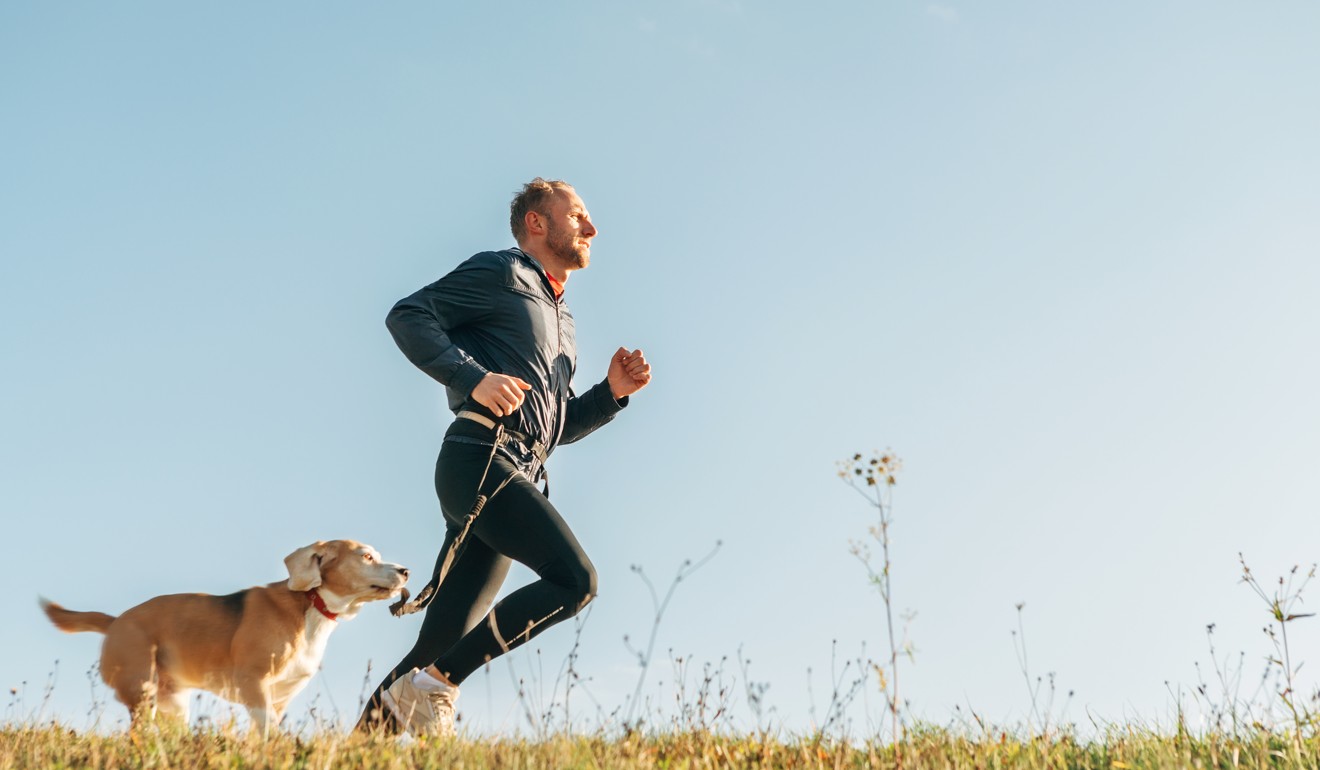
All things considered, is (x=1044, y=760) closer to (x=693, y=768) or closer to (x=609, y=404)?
(x=693, y=768)

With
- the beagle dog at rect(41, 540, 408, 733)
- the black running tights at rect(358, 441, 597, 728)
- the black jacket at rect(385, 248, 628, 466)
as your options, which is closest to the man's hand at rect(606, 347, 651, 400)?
the black jacket at rect(385, 248, 628, 466)

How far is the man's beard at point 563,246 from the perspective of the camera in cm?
545

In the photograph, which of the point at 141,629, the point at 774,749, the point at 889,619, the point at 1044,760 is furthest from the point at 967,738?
the point at 141,629

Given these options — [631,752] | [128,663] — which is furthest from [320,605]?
[631,752]

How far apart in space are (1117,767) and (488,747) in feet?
7.87

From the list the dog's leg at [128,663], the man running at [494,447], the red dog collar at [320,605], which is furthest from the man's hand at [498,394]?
the dog's leg at [128,663]

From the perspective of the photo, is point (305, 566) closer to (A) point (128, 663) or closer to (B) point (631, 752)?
(A) point (128, 663)

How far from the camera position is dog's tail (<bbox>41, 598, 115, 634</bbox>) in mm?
6559

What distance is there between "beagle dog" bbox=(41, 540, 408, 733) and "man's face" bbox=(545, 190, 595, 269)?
2.25 metres

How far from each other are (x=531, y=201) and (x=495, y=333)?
0.93 meters

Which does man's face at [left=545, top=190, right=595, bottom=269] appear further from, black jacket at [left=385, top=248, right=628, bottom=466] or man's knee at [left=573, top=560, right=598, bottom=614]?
man's knee at [left=573, top=560, right=598, bottom=614]

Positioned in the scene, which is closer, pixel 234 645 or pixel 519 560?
pixel 519 560

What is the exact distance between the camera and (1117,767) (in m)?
4.30

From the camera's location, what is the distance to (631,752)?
12.8 feet
